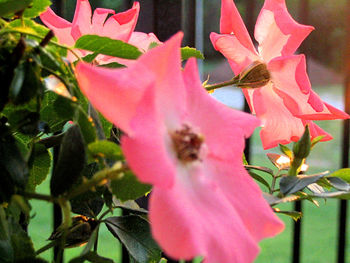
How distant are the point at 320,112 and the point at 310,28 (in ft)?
0.18

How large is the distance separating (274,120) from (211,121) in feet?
0.34

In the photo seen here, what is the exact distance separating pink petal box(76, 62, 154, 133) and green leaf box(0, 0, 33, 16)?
0.18 feet

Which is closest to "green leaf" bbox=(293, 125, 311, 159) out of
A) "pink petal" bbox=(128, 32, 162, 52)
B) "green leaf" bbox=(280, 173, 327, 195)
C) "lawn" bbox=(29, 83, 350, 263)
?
"green leaf" bbox=(280, 173, 327, 195)

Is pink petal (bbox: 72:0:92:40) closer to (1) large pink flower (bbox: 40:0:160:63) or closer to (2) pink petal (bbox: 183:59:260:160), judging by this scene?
(1) large pink flower (bbox: 40:0:160:63)

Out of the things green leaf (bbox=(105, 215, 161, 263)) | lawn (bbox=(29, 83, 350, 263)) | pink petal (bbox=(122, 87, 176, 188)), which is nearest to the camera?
pink petal (bbox=(122, 87, 176, 188))

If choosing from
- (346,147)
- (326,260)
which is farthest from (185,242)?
(326,260)

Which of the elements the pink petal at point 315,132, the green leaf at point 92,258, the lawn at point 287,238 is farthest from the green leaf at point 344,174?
the lawn at point 287,238

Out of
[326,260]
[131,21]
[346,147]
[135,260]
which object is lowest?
[326,260]

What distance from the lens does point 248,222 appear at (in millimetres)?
184

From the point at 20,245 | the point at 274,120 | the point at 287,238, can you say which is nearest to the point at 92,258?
the point at 20,245

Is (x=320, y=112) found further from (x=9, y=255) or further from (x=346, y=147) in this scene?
(x=346, y=147)

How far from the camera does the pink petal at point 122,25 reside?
0.85 feet

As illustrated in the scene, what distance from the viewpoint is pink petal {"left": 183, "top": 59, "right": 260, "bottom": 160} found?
7.8 inches

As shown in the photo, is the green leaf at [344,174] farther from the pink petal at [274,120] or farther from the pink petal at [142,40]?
the pink petal at [142,40]
